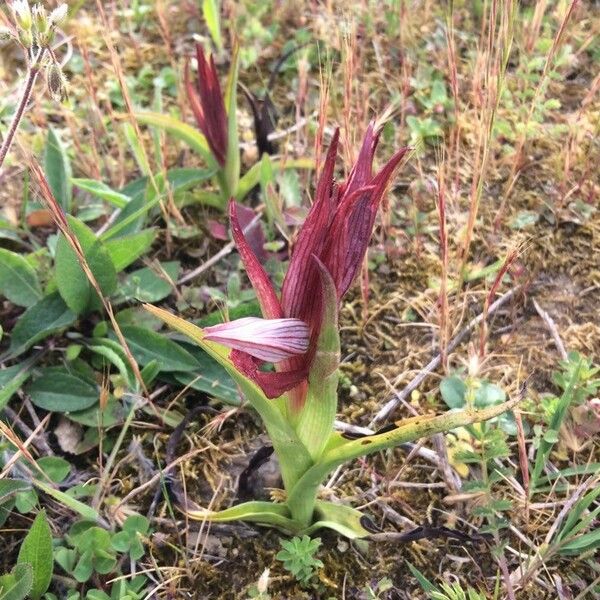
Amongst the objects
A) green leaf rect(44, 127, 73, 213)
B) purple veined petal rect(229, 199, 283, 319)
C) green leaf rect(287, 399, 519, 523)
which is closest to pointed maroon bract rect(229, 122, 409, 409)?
purple veined petal rect(229, 199, 283, 319)

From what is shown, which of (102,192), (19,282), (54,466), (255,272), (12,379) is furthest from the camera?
(102,192)

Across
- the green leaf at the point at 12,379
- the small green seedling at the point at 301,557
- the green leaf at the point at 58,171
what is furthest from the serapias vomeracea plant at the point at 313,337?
the green leaf at the point at 58,171

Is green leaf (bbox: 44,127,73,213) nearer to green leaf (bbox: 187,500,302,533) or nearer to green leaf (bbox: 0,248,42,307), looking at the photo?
green leaf (bbox: 0,248,42,307)

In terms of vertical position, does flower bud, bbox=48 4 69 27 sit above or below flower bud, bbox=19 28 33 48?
above

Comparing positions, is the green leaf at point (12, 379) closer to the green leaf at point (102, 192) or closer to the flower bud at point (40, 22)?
the green leaf at point (102, 192)

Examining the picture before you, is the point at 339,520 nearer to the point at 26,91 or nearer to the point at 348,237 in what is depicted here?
the point at 348,237

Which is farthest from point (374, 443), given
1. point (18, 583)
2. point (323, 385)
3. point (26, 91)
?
point (26, 91)
